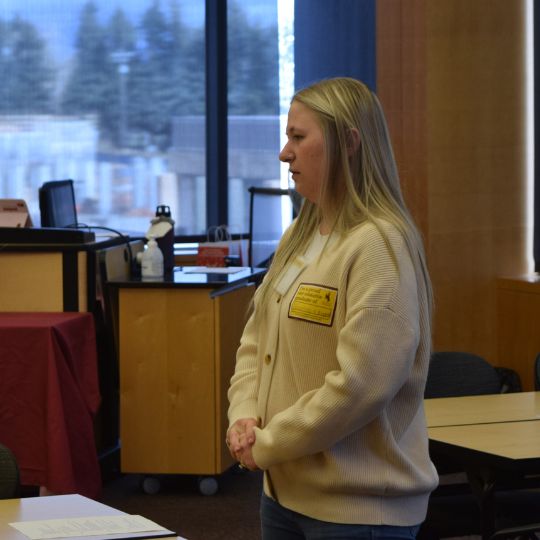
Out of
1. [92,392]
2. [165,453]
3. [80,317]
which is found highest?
[80,317]

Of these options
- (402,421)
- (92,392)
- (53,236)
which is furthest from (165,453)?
(402,421)

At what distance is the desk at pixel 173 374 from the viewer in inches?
168

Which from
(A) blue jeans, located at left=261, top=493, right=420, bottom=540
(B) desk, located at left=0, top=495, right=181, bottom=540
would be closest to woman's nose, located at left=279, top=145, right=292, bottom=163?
(A) blue jeans, located at left=261, top=493, right=420, bottom=540

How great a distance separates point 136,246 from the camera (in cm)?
480

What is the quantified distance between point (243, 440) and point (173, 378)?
261 centimetres

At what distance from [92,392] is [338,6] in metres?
3.07

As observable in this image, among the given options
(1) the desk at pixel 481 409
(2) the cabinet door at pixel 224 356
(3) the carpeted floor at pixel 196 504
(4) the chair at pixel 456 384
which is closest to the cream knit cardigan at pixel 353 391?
(1) the desk at pixel 481 409

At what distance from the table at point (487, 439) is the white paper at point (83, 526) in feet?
3.68

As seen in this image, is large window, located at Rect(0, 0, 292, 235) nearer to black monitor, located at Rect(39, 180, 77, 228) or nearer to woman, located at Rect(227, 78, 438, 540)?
black monitor, located at Rect(39, 180, 77, 228)

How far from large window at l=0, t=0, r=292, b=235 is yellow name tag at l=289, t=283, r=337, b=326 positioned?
5527 mm

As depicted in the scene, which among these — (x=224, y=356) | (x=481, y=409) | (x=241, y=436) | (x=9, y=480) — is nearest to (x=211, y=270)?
(x=224, y=356)

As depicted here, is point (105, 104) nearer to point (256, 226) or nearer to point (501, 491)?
point (256, 226)

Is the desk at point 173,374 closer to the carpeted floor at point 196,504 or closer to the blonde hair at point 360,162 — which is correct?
the carpeted floor at point 196,504

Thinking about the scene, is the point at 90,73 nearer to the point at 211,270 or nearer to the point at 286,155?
the point at 211,270
